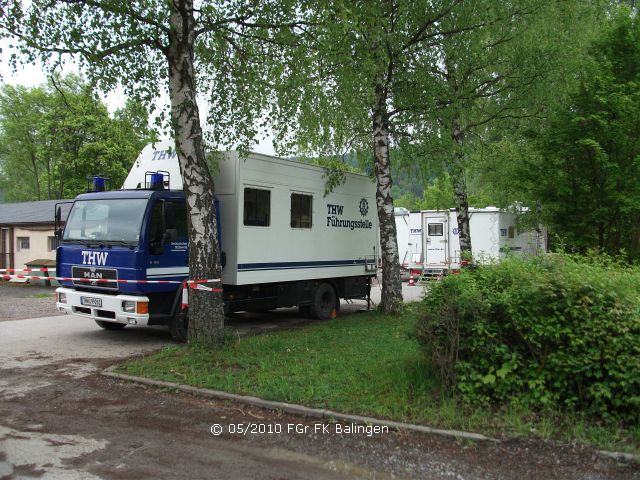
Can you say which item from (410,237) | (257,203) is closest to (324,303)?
(257,203)

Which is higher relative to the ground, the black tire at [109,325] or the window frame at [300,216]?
the window frame at [300,216]

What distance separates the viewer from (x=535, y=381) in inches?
197

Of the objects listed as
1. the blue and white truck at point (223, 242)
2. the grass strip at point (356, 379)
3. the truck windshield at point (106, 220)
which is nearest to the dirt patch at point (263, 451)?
the grass strip at point (356, 379)

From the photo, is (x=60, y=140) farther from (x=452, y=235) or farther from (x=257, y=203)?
(x=257, y=203)

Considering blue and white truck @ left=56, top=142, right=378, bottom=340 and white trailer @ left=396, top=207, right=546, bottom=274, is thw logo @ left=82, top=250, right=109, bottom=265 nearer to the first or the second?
blue and white truck @ left=56, top=142, right=378, bottom=340

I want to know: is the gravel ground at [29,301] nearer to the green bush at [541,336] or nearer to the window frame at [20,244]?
the window frame at [20,244]

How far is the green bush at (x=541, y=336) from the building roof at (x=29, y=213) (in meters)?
19.5

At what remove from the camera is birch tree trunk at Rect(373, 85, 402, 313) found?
12.0 m

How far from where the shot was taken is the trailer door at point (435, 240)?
2292 centimetres

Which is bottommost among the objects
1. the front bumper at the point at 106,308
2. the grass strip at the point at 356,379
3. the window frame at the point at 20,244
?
the grass strip at the point at 356,379

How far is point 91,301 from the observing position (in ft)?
29.5

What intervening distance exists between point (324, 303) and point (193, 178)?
5914 millimetres

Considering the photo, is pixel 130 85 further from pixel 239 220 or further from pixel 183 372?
pixel 183 372

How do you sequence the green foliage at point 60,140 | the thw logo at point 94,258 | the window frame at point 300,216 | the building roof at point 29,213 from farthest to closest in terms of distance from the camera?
1. the green foliage at point 60,140
2. the building roof at point 29,213
3. the window frame at point 300,216
4. the thw logo at point 94,258
